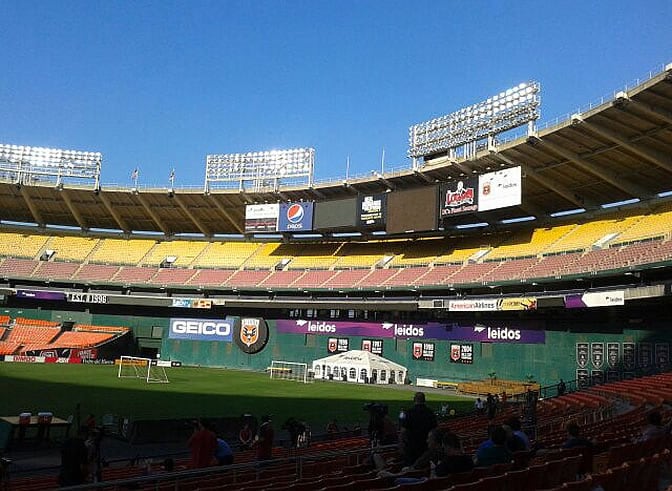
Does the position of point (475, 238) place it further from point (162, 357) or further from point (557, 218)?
point (162, 357)

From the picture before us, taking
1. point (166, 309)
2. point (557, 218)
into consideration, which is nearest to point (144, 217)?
point (166, 309)

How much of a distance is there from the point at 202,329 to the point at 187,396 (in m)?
23.9

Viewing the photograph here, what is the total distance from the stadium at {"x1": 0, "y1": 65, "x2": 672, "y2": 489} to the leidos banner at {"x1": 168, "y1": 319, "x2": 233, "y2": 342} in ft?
0.61

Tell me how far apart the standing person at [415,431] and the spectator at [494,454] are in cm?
100

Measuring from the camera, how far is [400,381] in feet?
145

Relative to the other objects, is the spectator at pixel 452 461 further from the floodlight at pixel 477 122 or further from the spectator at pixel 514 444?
the floodlight at pixel 477 122

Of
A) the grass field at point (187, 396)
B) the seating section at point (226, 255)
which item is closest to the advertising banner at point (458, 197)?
the grass field at point (187, 396)

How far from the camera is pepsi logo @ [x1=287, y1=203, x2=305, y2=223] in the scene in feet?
167

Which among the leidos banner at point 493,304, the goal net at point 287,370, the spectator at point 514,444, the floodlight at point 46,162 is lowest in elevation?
the goal net at point 287,370

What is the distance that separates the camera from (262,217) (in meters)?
52.3

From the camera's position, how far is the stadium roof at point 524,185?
1245 inches

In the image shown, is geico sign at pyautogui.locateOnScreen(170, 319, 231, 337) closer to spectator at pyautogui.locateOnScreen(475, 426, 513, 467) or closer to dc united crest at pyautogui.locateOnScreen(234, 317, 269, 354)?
dc united crest at pyautogui.locateOnScreen(234, 317, 269, 354)

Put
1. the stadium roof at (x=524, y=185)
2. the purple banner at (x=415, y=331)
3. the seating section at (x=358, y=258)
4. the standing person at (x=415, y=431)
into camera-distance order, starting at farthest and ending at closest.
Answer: the purple banner at (x=415, y=331) → the seating section at (x=358, y=258) → the stadium roof at (x=524, y=185) → the standing person at (x=415, y=431)

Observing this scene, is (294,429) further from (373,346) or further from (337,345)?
(337,345)
